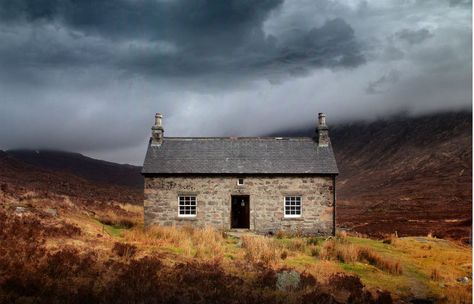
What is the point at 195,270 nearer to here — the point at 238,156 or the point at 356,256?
Result: the point at 356,256

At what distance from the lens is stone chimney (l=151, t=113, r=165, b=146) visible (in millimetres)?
31141

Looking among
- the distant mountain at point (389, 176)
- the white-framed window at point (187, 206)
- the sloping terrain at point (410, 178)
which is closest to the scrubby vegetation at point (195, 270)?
the white-framed window at point (187, 206)

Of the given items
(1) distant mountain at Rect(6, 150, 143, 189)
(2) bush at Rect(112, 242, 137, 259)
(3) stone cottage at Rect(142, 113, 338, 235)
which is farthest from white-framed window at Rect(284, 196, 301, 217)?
(1) distant mountain at Rect(6, 150, 143, 189)

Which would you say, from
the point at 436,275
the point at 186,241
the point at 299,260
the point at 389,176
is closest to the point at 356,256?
the point at 299,260

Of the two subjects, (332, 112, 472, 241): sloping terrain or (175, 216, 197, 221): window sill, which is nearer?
(175, 216, 197, 221): window sill

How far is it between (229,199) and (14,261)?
15.9 meters

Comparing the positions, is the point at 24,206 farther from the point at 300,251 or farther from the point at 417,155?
the point at 417,155

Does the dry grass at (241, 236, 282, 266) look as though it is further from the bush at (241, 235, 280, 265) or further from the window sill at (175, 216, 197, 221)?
the window sill at (175, 216, 197, 221)

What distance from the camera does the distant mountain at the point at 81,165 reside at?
11769cm

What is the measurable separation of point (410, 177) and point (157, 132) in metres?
89.3

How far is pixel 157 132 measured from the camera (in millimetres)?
31281

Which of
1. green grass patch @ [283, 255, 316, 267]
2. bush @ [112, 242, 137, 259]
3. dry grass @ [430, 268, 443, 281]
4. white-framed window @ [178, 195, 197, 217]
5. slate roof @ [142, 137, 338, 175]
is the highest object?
slate roof @ [142, 137, 338, 175]

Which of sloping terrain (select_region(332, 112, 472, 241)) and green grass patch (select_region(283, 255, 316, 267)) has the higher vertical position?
sloping terrain (select_region(332, 112, 472, 241))

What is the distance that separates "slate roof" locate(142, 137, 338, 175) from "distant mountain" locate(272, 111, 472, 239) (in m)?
10.9
